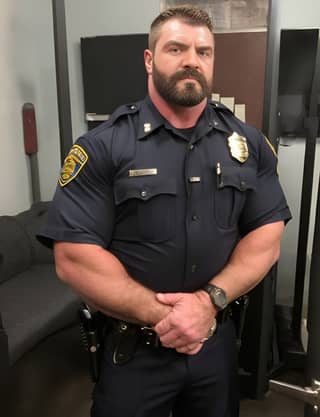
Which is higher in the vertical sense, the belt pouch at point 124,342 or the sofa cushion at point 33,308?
the belt pouch at point 124,342

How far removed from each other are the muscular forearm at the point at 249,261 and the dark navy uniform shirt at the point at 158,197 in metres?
0.02

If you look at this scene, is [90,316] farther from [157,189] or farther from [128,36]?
[128,36]

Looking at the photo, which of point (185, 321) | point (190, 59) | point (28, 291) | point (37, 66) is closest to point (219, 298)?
point (185, 321)

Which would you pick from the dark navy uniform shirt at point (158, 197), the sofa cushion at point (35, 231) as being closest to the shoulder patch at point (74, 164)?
the dark navy uniform shirt at point (158, 197)

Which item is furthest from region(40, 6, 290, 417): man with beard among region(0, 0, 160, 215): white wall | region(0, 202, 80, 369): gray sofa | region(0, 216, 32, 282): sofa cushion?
region(0, 0, 160, 215): white wall

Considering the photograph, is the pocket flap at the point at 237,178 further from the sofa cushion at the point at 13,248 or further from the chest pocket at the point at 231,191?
the sofa cushion at the point at 13,248

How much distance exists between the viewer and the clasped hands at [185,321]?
3.44 feet

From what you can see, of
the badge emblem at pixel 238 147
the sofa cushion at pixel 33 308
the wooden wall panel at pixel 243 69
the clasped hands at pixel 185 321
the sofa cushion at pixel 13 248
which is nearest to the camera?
the clasped hands at pixel 185 321

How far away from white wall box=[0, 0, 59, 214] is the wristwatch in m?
1.68

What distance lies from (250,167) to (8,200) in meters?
1.74

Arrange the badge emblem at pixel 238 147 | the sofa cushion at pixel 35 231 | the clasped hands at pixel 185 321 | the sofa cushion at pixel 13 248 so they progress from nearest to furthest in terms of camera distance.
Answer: the clasped hands at pixel 185 321 < the badge emblem at pixel 238 147 < the sofa cushion at pixel 13 248 < the sofa cushion at pixel 35 231

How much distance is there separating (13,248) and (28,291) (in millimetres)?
290

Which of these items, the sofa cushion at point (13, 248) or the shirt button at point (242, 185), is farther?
the sofa cushion at point (13, 248)

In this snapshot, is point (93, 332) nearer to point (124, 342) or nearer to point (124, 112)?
point (124, 342)
